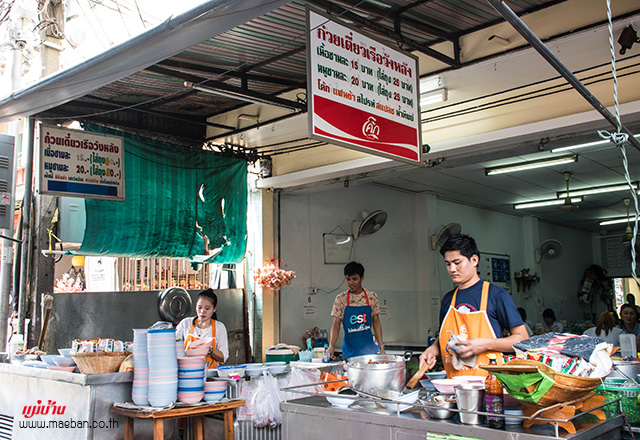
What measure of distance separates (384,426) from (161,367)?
186cm

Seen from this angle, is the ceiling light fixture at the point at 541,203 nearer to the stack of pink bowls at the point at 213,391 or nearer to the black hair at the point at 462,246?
the black hair at the point at 462,246

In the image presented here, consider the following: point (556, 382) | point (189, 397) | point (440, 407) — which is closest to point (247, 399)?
point (189, 397)

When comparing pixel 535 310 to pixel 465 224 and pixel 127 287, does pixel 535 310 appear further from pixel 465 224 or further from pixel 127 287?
pixel 127 287

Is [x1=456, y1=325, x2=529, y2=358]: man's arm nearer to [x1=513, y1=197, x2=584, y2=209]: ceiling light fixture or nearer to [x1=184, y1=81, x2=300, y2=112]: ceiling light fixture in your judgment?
[x1=184, y1=81, x2=300, y2=112]: ceiling light fixture

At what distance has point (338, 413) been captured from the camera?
102 inches

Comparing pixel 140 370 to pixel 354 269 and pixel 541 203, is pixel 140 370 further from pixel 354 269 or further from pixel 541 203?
pixel 541 203

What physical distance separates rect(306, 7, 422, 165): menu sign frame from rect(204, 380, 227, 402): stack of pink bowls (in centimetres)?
183

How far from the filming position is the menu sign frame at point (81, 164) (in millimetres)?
6277

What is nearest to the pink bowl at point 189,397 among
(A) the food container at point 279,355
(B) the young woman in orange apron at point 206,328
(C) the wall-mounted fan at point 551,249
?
(B) the young woman in orange apron at point 206,328

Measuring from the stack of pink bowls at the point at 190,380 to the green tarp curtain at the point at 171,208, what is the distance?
10.8ft

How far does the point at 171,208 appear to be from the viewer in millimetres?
7441

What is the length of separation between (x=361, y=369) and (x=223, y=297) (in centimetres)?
540

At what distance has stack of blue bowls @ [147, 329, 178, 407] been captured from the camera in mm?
3740

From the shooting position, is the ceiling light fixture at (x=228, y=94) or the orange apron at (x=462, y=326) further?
the ceiling light fixture at (x=228, y=94)
